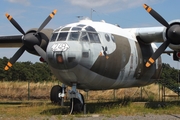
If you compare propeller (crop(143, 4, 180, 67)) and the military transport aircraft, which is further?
propeller (crop(143, 4, 180, 67))

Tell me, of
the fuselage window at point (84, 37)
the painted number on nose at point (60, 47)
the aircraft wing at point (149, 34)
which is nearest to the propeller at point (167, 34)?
the aircraft wing at point (149, 34)

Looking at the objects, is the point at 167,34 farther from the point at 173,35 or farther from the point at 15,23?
the point at 15,23

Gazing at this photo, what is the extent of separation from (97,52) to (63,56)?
5.66 ft

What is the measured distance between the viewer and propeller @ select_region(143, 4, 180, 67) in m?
14.7

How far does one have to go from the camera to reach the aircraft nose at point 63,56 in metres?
11.6

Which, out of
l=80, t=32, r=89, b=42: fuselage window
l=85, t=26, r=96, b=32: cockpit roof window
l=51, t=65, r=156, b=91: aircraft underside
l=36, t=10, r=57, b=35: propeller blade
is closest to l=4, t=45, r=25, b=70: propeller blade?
l=36, t=10, r=57, b=35: propeller blade

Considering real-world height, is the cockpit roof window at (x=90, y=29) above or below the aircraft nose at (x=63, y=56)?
above

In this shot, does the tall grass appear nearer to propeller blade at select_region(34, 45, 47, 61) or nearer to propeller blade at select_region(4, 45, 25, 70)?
propeller blade at select_region(4, 45, 25, 70)

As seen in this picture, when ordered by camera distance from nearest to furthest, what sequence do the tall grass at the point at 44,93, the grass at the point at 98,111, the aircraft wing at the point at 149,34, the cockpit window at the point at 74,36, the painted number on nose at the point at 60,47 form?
1. the painted number on nose at the point at 60,47
2. the cockpit window at the point at 74,36
3. the grass at the point at 98,111
4. the aircraft wing at the point at 149,34
5. the tall grass at the point at 44,93

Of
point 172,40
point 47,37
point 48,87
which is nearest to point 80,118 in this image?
point 172,40

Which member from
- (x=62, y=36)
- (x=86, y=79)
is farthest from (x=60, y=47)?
(x=86, y=79)

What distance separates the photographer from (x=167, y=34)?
50.1 ft

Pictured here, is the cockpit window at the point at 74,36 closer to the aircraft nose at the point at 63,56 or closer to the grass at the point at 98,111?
the aircraft nose at the point at 63,56

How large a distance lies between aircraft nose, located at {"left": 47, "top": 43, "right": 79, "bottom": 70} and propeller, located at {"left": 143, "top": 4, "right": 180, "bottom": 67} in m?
4.77
